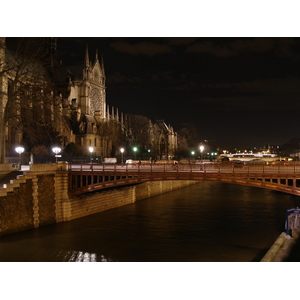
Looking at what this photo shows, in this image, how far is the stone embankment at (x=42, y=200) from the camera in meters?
23.7

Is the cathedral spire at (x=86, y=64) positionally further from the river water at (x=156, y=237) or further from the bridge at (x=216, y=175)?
the bridge at (x=216, y=175)

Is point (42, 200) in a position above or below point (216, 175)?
below

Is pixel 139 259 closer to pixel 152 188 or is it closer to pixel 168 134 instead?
pixel 152 188

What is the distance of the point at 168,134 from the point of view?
117875mm

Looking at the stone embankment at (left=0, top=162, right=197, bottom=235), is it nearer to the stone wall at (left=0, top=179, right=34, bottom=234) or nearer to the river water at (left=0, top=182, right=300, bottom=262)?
the stone wall at (left=0, top=179, right=34, bottom=234)

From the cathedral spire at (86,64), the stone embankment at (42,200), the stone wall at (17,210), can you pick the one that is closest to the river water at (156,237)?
the stone wall at (17,210)

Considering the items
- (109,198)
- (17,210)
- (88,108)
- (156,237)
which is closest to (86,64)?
(88,108)

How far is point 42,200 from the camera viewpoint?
26453mm

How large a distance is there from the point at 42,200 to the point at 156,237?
889 centimetres

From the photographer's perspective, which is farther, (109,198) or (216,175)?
(109,198)

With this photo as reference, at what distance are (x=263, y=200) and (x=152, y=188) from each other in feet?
42.5

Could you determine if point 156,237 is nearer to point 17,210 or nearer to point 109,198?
point 17,210

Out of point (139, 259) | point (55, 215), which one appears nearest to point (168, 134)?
point (55, 215)

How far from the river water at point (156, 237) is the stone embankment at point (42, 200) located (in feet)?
2.69
